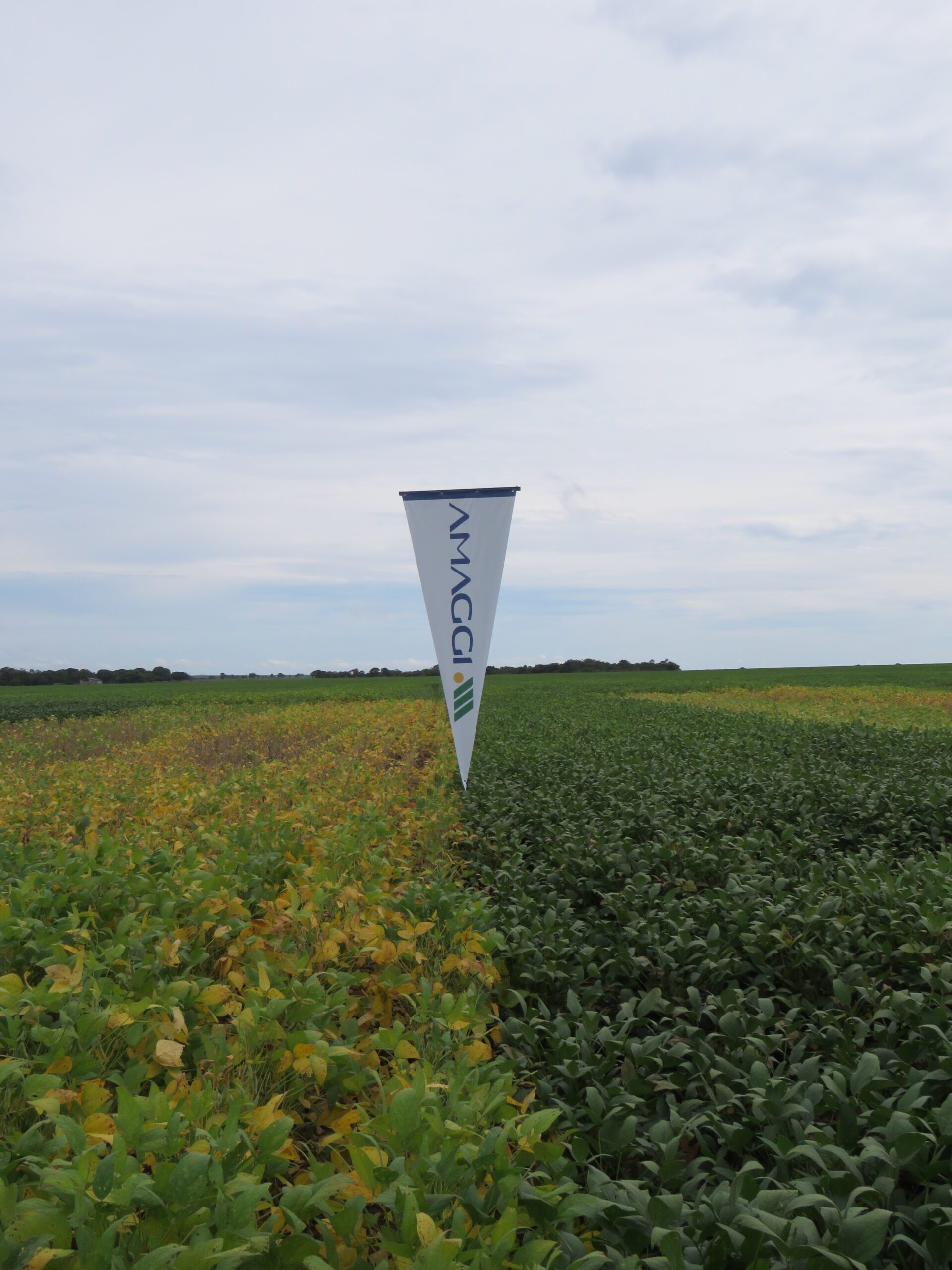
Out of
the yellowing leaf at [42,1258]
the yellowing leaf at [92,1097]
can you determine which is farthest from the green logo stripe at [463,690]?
the yellowing leaf at [42,1258]

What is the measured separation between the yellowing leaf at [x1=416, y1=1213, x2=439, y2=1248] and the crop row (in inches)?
26.9

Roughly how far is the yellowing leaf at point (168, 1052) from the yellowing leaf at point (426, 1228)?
130 centimetres

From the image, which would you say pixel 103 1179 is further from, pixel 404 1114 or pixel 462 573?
pixel 462 573

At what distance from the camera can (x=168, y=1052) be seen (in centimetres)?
283

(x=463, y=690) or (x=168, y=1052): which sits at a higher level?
(x=463, y=690)

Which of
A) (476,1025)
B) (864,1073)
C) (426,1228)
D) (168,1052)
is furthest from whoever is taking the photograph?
(476,1025)

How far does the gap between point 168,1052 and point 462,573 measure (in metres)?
5.87

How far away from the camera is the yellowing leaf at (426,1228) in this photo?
1.88 meters

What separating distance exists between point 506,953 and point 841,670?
60.2 meters

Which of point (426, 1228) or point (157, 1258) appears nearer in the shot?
point (157, 1258)

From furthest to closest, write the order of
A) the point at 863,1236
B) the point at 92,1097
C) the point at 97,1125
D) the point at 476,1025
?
the point at 476,1025
the point at 92,1097
the point at 97,1125
the point at 863,1236

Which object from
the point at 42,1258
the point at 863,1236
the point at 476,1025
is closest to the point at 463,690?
the point at 476,1025

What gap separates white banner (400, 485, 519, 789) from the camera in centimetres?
813

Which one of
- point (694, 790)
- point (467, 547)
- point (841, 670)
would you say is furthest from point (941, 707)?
point (841, 670)
